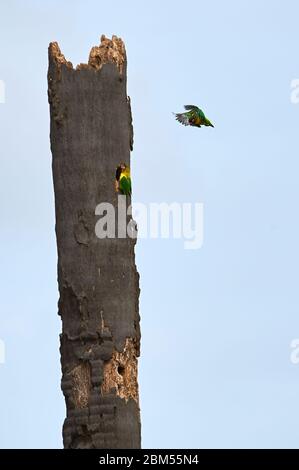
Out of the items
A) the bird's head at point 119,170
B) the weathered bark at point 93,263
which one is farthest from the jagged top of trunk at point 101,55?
the bird's head at point 119,170

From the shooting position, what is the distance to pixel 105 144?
81.4 ft

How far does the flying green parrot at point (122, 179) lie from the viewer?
24.8 metres

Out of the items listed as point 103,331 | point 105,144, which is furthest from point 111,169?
point 103,331

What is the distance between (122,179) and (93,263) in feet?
3.29

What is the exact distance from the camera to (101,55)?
2498cm

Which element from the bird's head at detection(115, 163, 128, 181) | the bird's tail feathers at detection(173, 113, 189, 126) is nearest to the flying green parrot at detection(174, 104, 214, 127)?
the bird's tail feathers at detection(173, 113, 189, 126)

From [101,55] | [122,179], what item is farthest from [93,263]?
[101,55]

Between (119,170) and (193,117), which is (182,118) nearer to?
(193,117)

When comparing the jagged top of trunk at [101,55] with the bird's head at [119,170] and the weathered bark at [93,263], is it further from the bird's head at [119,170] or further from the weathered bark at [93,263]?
the bird's head at [119,170]

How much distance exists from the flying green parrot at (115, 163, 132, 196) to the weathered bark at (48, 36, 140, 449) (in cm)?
7

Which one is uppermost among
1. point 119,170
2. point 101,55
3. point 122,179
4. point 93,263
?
point 101,55

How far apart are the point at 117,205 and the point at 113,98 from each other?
47.4 inches

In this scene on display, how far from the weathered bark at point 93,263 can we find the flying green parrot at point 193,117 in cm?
135
